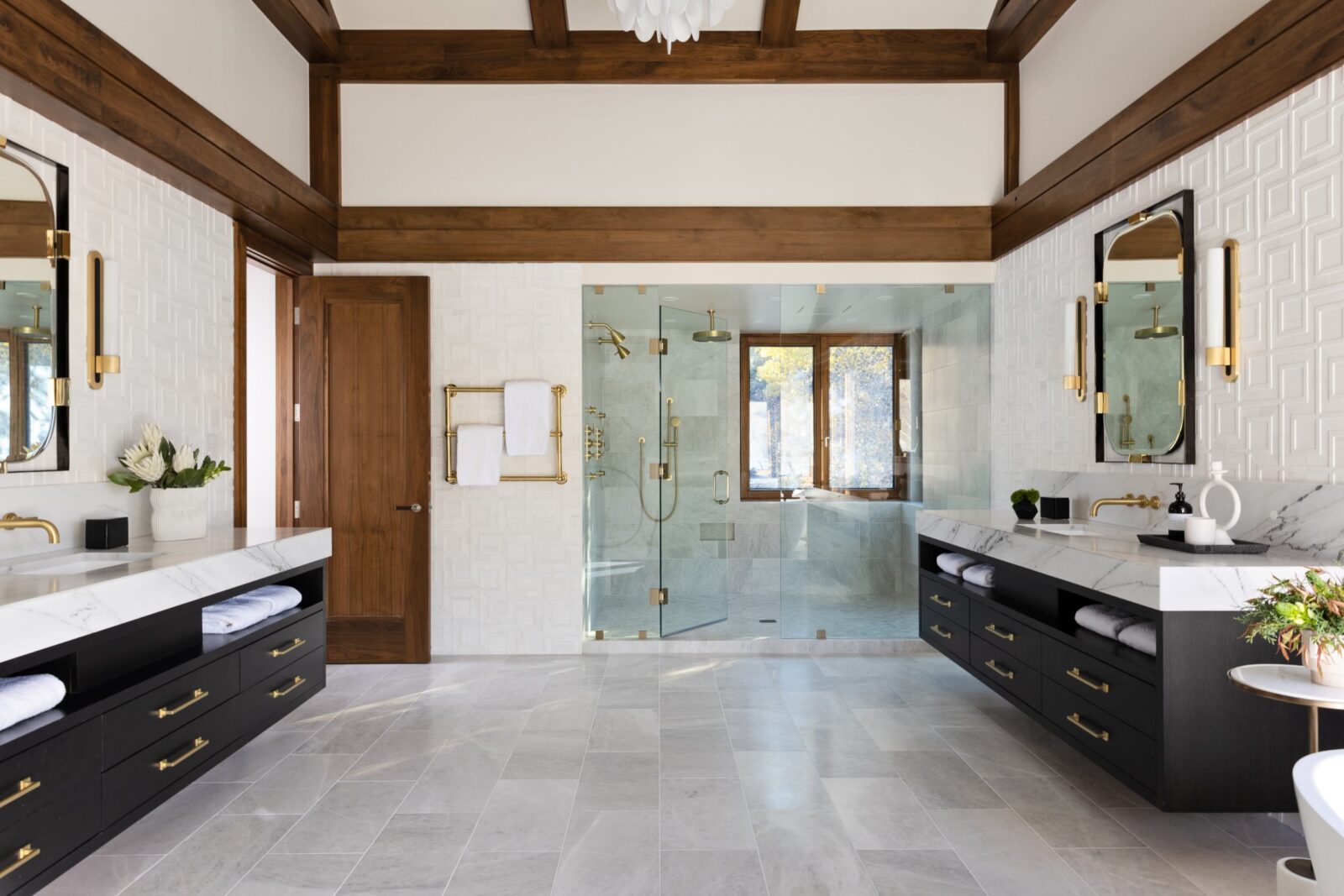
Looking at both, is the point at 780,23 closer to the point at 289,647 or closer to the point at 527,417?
the point at 527,417

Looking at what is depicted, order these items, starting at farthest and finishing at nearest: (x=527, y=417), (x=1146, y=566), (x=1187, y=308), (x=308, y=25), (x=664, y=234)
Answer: (x=664, y=234) < (x=527, y=417) < (x=308, y=25) < (x=1187, y=308) < (x=1146, y=566)

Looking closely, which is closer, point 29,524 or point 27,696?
point 27,696

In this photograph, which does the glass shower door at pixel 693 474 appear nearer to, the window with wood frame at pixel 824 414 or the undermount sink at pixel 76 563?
the window with wood frame at pixel 824 414

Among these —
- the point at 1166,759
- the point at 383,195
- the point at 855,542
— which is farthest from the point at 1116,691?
the point at 383,195

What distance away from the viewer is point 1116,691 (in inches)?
89.0

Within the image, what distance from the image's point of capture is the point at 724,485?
14.9 ft

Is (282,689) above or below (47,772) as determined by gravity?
below

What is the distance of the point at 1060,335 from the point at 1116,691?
1.99 metres

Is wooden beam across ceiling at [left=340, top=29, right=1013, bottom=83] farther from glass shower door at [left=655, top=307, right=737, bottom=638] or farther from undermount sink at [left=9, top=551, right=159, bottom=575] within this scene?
undermount sink at [left=9, top=551, right=159, bottom=575]

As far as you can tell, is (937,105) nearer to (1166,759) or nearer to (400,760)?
(1166,759)

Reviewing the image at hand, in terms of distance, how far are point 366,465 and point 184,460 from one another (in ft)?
4.63

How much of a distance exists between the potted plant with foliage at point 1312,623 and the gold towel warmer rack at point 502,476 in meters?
3.21

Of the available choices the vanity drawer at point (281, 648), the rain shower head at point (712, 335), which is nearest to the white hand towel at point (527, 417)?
the rain shower head at point (712, 335)

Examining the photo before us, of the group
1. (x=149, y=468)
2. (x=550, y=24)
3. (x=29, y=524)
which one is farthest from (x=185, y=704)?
(x=550, y=24)
